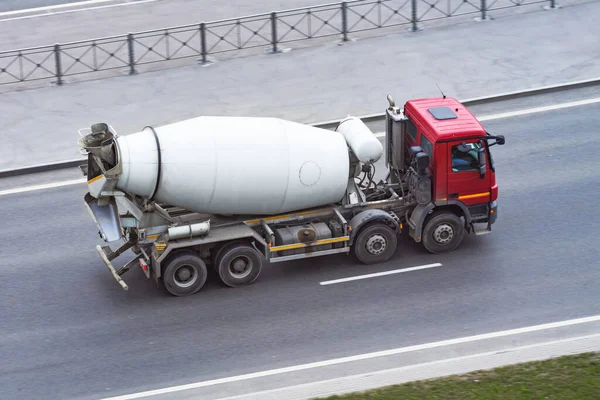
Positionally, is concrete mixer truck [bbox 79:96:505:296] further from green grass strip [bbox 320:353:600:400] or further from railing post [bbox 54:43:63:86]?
railing post [bbox 54:43:63:86]

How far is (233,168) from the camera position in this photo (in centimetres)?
Result: 1595

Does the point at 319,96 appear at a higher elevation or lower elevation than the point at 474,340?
higher

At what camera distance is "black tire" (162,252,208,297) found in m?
16.4

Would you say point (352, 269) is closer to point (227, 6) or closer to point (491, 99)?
point (491, 99)

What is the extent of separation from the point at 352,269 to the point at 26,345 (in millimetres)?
5844

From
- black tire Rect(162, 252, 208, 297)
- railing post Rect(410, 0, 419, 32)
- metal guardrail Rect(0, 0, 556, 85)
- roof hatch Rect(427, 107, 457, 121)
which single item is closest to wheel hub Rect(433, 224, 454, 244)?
roof hatch Rect(427, 107, 457, 121)

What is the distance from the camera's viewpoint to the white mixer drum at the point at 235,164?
15.8 metres

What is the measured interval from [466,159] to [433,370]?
4.70m

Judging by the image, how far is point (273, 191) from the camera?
16.3 metres

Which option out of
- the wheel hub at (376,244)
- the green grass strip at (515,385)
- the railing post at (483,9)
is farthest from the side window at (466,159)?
the railing post at (483,9)

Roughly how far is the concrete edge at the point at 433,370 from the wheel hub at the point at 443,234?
11.1 feet

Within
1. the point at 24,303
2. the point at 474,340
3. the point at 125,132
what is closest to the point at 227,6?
the point at 125,132

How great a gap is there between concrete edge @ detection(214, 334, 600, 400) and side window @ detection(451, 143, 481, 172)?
381cm

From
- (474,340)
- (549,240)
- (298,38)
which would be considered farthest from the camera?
(298,38)
